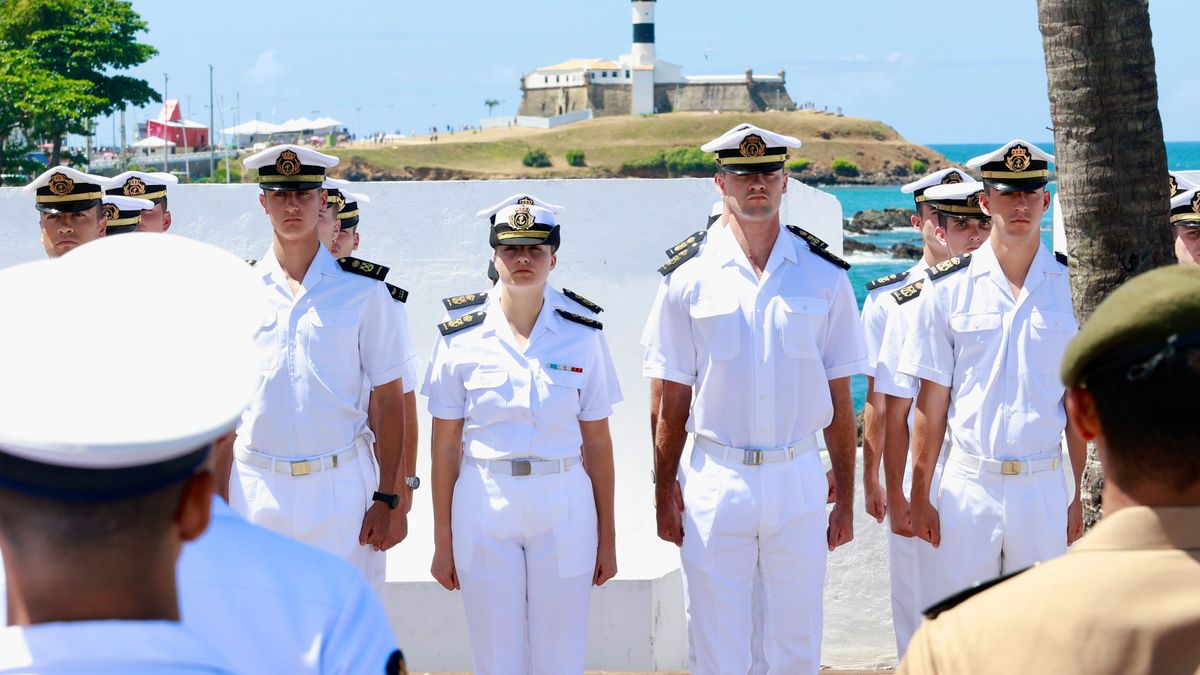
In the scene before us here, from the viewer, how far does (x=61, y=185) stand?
19.6ft

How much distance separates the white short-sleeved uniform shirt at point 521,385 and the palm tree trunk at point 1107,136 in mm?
1671

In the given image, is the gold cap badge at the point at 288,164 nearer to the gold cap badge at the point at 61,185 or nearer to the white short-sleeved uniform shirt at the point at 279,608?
the gold cap badge at the point at 61,185

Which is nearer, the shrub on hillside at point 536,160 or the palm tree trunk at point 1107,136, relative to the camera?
the palm tree trunk at point 1107,136

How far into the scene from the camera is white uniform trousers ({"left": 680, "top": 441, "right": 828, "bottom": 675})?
4605 mm

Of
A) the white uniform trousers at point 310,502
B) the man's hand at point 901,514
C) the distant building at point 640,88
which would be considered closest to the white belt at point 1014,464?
the man's hand at point 901,514

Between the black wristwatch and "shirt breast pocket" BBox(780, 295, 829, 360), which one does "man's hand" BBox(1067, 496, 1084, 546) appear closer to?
"shirt breast pocket" BBox(780, 295, 829, 360)

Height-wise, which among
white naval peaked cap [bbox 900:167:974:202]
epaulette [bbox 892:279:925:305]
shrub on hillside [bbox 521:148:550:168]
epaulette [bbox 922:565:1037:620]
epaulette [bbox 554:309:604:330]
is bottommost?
epaulette [bbox 922:565:1037:620]

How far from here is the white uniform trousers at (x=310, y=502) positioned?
463cm

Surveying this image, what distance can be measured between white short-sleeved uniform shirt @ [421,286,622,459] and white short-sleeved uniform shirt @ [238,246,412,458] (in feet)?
0.71

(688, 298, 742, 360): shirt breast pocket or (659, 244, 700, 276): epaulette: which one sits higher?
(659, 244, 700, 276): epaulette

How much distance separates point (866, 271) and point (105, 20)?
32669 millimetres

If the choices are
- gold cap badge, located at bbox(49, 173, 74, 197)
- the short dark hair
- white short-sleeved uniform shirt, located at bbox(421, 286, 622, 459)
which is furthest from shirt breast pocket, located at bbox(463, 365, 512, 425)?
the short dark hair

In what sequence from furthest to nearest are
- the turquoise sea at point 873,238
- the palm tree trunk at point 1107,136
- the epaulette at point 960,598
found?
1. the turquoise sea at point 873,238
2. the palm tree trunk at point 1107,136
3. the epaulette at point 960,598

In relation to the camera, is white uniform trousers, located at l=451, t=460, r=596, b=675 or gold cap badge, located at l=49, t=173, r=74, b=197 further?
gold cap badge, located at l=49, t=173, r=74, b=197
